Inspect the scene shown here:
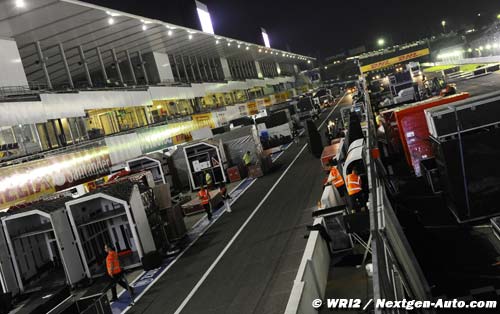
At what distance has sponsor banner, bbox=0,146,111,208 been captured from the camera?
24.3 m

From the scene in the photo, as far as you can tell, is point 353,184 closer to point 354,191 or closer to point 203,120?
point 354,191

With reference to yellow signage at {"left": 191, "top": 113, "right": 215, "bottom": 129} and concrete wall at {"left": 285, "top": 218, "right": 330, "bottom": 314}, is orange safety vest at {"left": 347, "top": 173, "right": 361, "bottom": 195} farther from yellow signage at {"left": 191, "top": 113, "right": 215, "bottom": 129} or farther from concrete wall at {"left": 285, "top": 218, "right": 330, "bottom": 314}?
yellow signage at {"left": 191, "top": 113, "right": 215, "bottom": 129}

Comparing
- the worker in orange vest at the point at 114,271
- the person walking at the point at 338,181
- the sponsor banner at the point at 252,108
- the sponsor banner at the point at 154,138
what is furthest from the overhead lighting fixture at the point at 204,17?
the worker in orange vest at the point at 114,271

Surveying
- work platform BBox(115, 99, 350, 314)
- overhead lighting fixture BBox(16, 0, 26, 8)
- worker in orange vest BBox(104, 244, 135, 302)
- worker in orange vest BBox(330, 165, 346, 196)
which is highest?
overhead lighting fixture BBox(16, 0, 26, 8)

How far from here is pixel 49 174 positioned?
2681cm

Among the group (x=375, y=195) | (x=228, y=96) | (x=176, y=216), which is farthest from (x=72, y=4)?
(x=228, y=96)

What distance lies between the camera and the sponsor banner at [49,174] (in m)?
24.3

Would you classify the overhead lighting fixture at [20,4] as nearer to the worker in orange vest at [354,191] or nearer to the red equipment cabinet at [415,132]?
the red equipment cabinet at [415,132]

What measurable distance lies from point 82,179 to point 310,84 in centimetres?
13749

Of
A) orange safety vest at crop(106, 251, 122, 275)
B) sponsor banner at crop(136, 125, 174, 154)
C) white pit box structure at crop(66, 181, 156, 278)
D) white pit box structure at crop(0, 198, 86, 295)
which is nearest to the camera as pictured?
orange safety vest at crop(106, 251, 122, 275)

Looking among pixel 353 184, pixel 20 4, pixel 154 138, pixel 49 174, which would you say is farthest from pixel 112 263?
pixel 154 138

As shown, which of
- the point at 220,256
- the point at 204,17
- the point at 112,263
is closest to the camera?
the point at 112,263

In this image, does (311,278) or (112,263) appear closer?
(311,278)

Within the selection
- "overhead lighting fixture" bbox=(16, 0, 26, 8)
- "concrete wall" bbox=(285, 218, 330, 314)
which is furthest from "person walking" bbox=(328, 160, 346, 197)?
"overhead lighting fixture" bbox=(16, 0, 26, 8)
